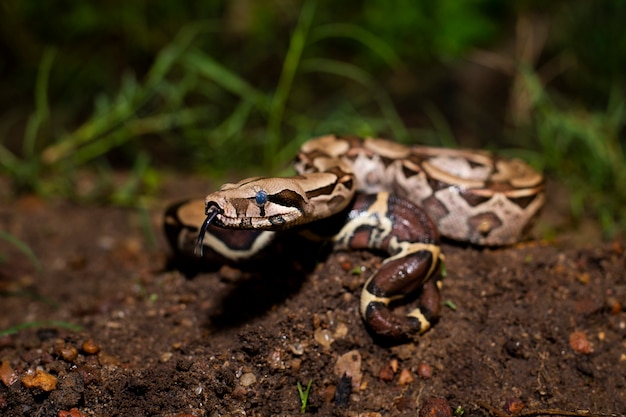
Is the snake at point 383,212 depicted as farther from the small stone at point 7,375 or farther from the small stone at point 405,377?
the small stone at point 7,375

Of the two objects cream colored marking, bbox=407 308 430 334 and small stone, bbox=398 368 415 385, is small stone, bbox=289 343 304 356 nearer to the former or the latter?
small stone, bbox=398 368 415 385

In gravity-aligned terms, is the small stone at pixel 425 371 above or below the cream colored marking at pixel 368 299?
below

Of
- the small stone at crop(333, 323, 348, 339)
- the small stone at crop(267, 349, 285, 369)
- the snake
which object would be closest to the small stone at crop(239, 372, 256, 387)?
the small stone at crop(267, 349, 285, 369)

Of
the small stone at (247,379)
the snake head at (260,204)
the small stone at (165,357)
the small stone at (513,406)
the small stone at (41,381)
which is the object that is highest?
the snake head at (260,204)

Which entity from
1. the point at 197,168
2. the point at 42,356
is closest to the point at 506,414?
the point at 42,356

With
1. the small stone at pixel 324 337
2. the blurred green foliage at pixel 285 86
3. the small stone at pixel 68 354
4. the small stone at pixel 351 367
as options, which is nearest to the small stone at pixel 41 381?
the small stone at pixel 68 354

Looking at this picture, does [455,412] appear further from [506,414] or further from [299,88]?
[299,88]

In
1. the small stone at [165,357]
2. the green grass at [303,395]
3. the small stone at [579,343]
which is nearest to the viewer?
the green grass at [303,395]
